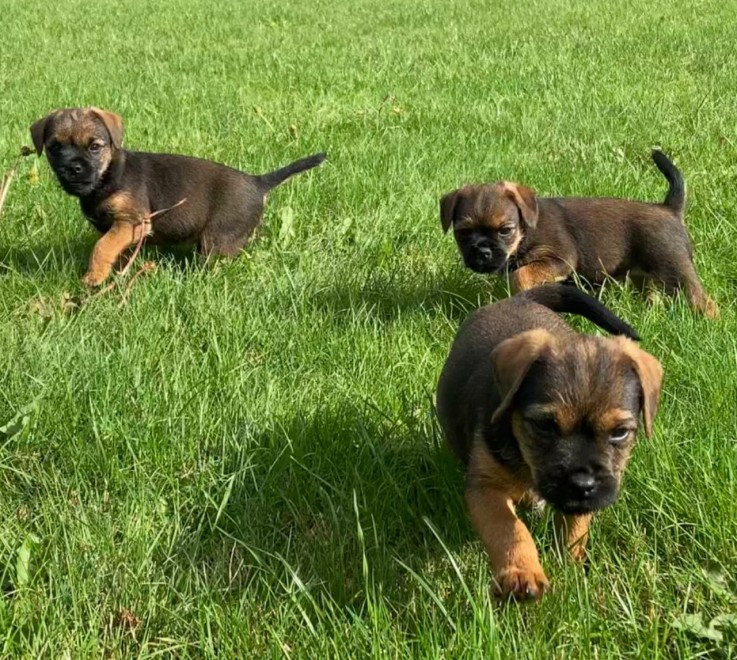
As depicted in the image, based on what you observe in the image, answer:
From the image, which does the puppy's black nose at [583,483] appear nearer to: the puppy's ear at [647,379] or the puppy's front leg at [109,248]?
the puppy's ear at [647,379]

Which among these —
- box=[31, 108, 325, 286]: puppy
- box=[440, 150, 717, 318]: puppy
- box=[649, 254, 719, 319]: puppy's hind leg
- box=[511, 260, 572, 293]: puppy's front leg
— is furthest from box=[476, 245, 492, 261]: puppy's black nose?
box=[31, 108, 325, 286]: puppy

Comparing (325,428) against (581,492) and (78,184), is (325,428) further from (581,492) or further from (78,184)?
(78,184)

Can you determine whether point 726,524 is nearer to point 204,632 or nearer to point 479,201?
point 204,632

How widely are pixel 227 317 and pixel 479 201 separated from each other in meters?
1.52

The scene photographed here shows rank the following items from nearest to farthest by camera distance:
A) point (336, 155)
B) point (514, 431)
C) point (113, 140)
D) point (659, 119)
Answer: point (514, 431)
point (113, 140)
point (336, 155)
point (659, 119)

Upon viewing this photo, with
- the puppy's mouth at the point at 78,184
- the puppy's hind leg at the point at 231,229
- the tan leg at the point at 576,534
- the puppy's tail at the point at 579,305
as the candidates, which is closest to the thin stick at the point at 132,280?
the puppy's hind leg at the point at 231,229

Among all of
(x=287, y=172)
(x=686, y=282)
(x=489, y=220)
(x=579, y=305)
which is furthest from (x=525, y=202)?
(x=287, y=172)

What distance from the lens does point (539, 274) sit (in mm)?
4594

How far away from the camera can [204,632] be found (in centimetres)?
232

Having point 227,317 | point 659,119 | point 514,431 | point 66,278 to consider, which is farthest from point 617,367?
point 659,119

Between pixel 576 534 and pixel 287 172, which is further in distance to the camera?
pixel 287 172

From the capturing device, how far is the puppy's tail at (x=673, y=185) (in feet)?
15.6

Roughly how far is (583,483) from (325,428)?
1.18 meters

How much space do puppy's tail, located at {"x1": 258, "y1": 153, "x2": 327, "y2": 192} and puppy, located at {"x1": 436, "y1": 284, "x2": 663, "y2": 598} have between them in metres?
3.07
